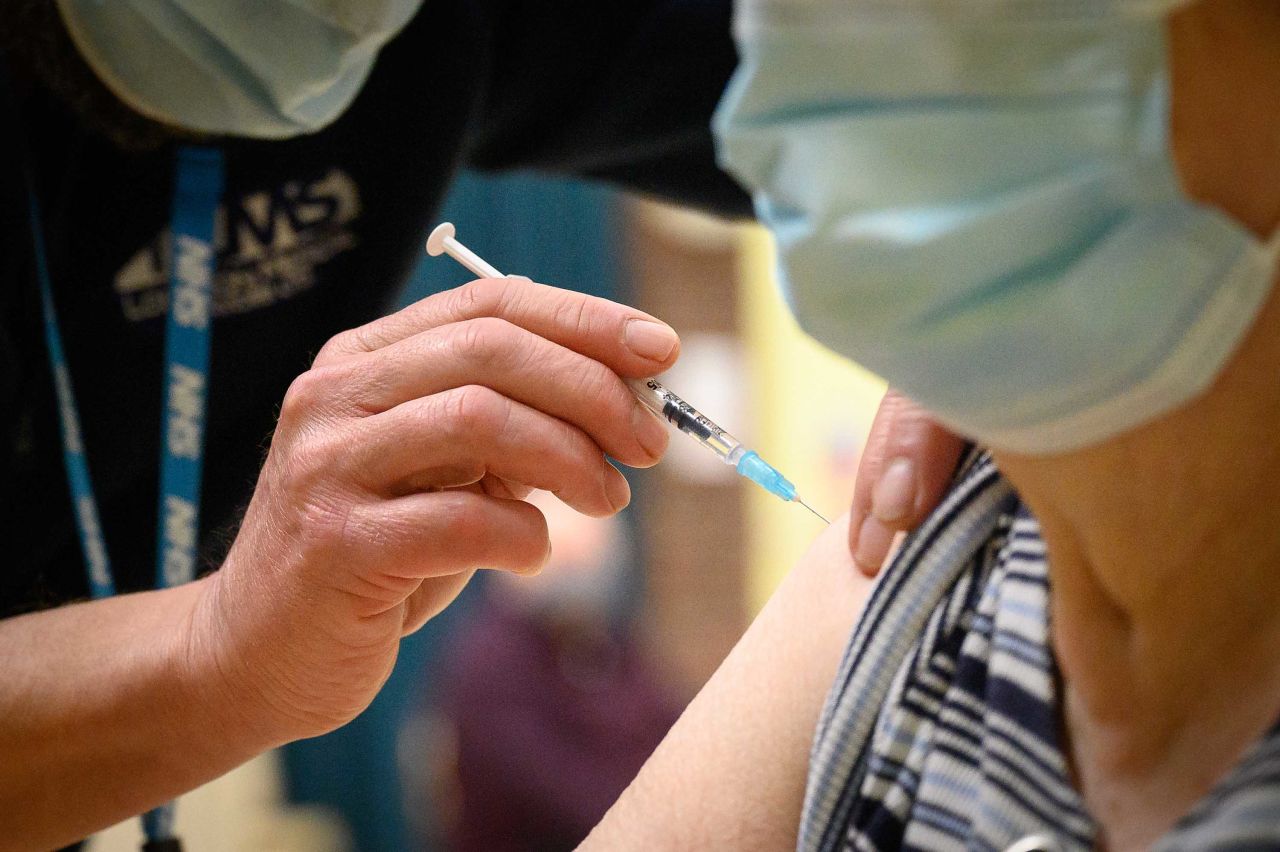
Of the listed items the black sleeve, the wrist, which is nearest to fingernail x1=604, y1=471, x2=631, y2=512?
the wrist

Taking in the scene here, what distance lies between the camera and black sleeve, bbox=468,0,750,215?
1748 mm

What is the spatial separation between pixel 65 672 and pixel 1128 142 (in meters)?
1.05

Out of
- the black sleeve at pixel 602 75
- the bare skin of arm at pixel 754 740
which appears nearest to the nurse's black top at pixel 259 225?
the black sleeve at pixel 602 75

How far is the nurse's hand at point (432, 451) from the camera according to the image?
0.99m

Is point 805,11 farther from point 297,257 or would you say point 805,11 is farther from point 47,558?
point 47,558

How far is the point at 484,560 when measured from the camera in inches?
40.1

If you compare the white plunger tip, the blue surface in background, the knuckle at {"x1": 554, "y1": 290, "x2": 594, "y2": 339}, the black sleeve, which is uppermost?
the black sleeve

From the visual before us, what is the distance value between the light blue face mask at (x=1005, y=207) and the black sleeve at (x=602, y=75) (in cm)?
114

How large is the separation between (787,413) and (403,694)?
114cm

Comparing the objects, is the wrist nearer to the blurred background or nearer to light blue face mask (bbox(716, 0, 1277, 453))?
light blue face mask (bbox(716, 0, 1277, 453))

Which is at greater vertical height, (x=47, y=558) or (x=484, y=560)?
(x=484, y=560)

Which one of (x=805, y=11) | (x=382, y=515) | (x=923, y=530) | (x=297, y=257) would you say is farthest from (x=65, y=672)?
(x=805, y=11)

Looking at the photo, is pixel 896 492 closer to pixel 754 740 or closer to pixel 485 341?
pixel 754 740

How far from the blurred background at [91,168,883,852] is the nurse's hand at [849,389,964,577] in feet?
4.81
